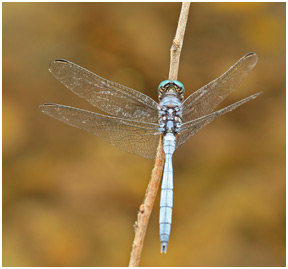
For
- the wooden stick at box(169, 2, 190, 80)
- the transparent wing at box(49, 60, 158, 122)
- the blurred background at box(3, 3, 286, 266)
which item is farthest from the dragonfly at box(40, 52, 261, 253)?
the blurred background at box(3, 3, 286, 266)

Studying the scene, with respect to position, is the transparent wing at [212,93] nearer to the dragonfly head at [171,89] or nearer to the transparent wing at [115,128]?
the dragonfly head at [171,89]

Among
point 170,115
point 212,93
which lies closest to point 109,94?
point 170,115

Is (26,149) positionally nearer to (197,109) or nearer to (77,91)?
(77,91)

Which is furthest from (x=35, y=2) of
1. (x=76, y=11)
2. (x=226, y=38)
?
(x=226, y=38)

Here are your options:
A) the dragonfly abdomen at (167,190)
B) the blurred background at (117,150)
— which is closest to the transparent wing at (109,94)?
the dragonfly abdomen at (167,190)

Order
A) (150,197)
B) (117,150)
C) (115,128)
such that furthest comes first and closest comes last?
(117,150), (115,128), (150,197)

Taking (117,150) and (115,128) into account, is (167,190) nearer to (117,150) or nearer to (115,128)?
(115,128)

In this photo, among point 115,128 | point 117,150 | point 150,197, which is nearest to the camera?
point 150,197

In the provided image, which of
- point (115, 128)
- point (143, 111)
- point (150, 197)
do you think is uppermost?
point (143, 111)
